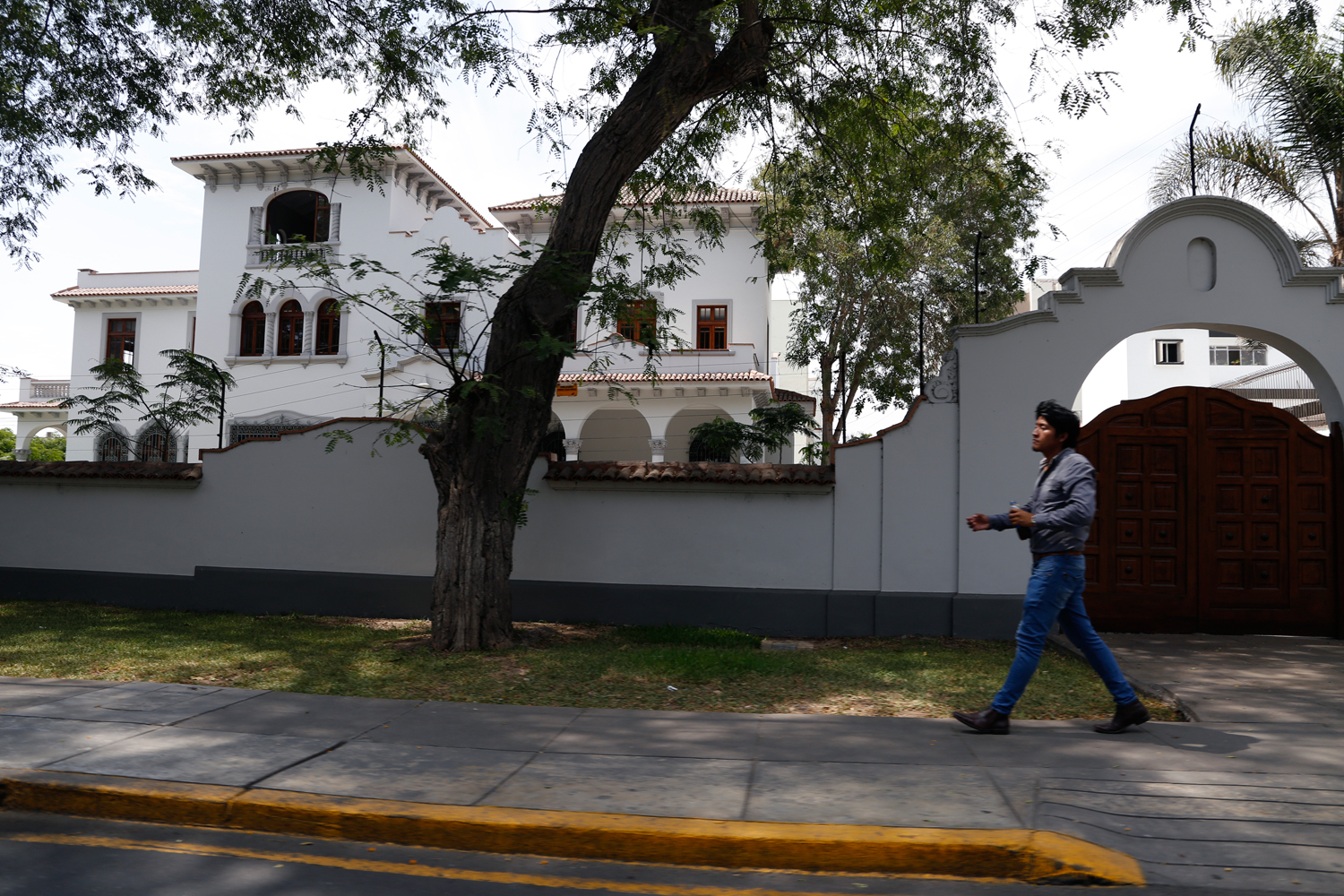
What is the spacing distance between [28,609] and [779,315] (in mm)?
36898

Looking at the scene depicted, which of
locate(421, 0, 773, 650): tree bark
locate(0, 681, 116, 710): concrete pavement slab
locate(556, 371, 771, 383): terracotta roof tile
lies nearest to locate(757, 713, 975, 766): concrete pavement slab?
locate(421, 0, 773, 650): tree bark

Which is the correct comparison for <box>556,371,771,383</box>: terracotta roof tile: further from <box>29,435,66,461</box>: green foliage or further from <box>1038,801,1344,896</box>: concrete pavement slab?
<box>29,435,66,461</box>: green foliage

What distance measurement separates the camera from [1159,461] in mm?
Result: 8984

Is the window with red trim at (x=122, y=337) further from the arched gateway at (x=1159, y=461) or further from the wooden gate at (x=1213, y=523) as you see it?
the wooden gate at (x=1213, y=523)

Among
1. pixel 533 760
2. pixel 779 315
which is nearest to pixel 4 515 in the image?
pixel 533 760

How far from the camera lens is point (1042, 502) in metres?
5.23

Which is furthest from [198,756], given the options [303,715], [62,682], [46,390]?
[46,390]

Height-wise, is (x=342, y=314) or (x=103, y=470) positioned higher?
(x=342, y=314)

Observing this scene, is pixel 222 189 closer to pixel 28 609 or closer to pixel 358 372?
pixel 358 372

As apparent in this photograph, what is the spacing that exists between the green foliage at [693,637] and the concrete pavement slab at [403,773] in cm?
378

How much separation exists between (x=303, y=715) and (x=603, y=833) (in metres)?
2.68

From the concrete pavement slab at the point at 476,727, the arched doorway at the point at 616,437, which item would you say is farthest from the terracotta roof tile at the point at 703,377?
the concrete pavement slab at the point at 476,727

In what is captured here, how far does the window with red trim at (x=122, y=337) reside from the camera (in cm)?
3003

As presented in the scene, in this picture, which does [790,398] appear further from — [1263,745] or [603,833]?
[603,833]
